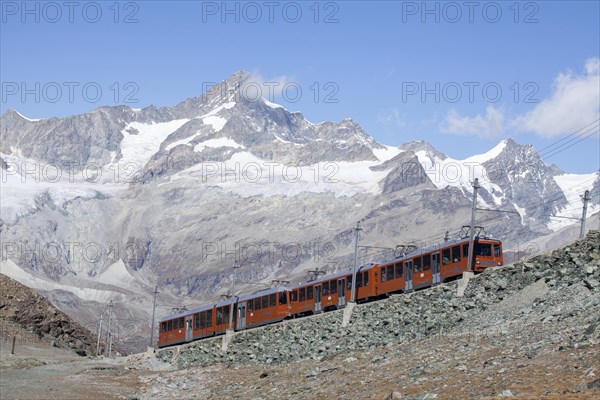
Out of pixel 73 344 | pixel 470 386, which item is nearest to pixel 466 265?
pixel 470 386

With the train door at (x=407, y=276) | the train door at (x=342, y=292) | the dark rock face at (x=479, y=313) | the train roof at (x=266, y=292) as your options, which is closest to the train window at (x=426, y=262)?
the train door at (x=407, y=276)

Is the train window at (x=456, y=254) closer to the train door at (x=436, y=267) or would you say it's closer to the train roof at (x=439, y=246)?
the train roof at (x=439, y=246)

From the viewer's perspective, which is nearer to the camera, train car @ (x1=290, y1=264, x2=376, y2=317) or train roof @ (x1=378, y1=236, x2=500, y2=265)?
train roof @ (x1=378, y1=236, x2=500, y2=265)

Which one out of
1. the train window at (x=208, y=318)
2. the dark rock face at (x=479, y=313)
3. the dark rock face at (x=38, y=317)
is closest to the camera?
the dark rock face at (x=479, y=313)

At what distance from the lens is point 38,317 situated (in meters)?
113

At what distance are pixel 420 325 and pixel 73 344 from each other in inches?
2819

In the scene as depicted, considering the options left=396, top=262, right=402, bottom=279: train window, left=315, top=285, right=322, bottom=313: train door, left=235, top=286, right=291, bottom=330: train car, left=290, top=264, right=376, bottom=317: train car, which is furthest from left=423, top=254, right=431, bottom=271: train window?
left=235, top=286, right=291, bottom=330: train car

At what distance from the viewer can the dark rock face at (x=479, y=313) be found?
140 feet

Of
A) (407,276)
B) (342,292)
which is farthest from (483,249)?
(342,292)

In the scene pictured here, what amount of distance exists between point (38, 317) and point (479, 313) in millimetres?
74774

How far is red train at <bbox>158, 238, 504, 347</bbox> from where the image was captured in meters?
62.2

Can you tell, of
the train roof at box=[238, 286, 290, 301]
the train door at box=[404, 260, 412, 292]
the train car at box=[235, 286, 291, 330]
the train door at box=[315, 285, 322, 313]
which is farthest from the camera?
the train roof at box=[238, 286, 290, 301]

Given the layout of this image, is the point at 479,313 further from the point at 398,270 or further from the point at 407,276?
the point at 398,270

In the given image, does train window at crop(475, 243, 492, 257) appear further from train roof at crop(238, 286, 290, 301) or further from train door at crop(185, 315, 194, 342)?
train door at crop(185, 315, 194, 342)
